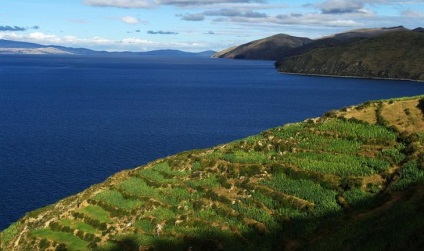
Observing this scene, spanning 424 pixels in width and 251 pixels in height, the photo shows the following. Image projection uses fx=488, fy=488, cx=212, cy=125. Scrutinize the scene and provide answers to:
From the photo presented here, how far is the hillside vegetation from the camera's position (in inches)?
1576

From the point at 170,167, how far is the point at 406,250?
36.1m

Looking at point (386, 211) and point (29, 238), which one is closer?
point (386, 211)

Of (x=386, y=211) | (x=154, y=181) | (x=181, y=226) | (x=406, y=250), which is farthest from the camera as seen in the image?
(x=154, y=181)

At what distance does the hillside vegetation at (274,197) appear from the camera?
131 ft

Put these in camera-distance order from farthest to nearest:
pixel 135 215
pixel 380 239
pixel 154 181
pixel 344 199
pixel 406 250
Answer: pixel 154 181, pixel 135 215, pixel 344 199, pixel 380 239, pixel 406 250

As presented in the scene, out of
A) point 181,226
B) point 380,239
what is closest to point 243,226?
point 181,226

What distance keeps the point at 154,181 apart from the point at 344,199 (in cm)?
2282

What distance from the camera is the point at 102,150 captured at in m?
121

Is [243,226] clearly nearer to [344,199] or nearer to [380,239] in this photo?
[344,199]

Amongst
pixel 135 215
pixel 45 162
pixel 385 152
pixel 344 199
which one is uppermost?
pixel 385 152

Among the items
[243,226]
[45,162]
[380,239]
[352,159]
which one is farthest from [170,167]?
[45,162]

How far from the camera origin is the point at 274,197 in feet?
150

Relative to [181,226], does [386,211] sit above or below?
above

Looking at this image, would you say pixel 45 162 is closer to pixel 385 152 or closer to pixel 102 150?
pixel 102 150
